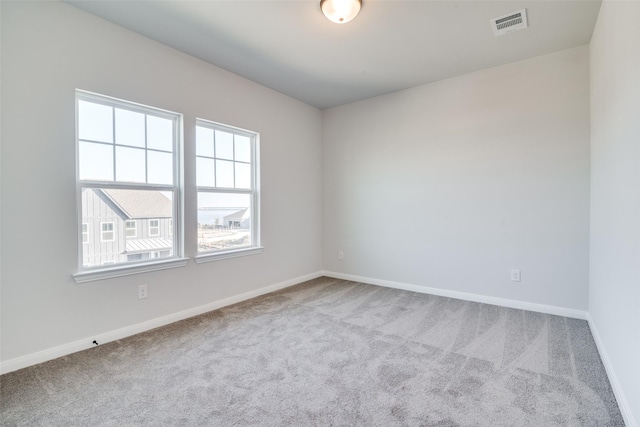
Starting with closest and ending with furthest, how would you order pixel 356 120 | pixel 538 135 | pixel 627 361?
pixel 627 361 → pixel 538 135 → pixel 356 120

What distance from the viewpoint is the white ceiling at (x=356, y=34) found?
236 cm

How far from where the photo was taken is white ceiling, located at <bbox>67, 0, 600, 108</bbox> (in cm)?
236

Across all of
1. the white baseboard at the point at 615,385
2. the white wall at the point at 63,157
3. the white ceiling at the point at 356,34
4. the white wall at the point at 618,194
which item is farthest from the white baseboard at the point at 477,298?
the white ceiling at the point at 356,34

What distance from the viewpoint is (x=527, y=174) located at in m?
3.22

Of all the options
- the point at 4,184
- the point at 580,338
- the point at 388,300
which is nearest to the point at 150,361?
the point at 4,184

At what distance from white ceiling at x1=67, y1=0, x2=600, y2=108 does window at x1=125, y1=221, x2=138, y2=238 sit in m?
1.74

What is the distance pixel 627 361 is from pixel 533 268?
68.4 inches

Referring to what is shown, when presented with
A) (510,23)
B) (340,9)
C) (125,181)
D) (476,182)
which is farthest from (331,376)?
(510,23)

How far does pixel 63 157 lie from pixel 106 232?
2.23 feet

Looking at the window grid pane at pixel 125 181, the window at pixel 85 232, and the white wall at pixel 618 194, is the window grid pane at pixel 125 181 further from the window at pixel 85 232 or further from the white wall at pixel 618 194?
the white wall at pixel 618 194

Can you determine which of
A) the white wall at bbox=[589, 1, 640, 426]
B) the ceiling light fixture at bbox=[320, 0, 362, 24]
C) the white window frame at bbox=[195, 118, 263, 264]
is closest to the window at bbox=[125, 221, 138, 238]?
the white window frame at bbox=[195, 118, 263, 264]

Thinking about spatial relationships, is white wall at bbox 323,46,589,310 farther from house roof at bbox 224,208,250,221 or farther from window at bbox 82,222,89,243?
window at bbox 82,222,89,243

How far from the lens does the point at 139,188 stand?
9.12 ft

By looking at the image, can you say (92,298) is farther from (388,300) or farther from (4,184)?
(388,300)
